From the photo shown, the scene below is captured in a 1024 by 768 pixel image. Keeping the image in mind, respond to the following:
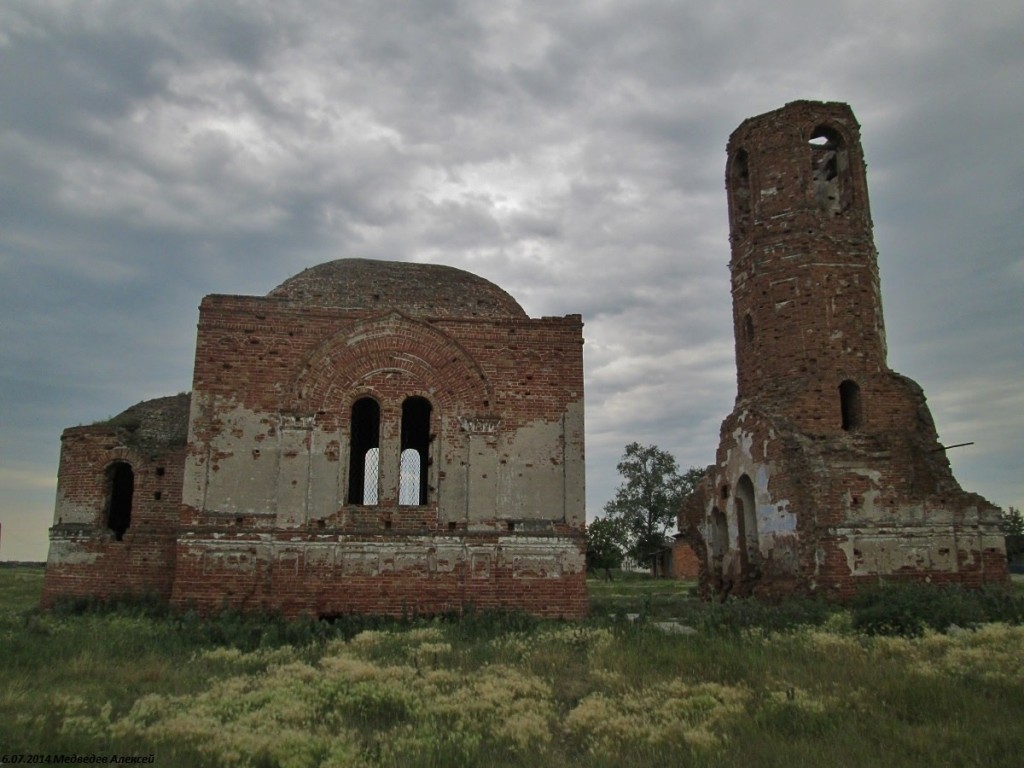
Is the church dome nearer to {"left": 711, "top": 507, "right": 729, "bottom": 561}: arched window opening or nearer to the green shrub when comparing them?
{"left": 711, "top": 507, "right": 729, "bottom": 561}: arched window opening

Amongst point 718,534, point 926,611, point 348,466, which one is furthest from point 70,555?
point 926,611

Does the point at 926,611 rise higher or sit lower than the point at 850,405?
lower

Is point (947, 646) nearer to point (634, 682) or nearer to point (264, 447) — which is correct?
point (634, 682)

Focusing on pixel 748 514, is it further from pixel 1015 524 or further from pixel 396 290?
pixel 1015 524

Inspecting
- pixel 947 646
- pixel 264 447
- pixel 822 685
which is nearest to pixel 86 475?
pixel 264 447

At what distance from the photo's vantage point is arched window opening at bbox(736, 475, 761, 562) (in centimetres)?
1750

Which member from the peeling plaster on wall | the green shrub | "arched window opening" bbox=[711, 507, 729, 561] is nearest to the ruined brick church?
the peeling plaster on wall

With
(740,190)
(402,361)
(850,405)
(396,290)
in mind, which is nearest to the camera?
(402,361)

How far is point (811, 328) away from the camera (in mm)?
17203

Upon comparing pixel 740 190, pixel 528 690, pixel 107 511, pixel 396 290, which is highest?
pixel 740 190

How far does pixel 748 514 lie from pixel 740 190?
796 cm

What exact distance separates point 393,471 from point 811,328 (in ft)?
31.1

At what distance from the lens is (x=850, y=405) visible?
17109mm

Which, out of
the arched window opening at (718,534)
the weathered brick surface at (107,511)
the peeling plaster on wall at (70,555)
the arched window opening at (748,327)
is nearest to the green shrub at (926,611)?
the arched window opening at (718,534)
